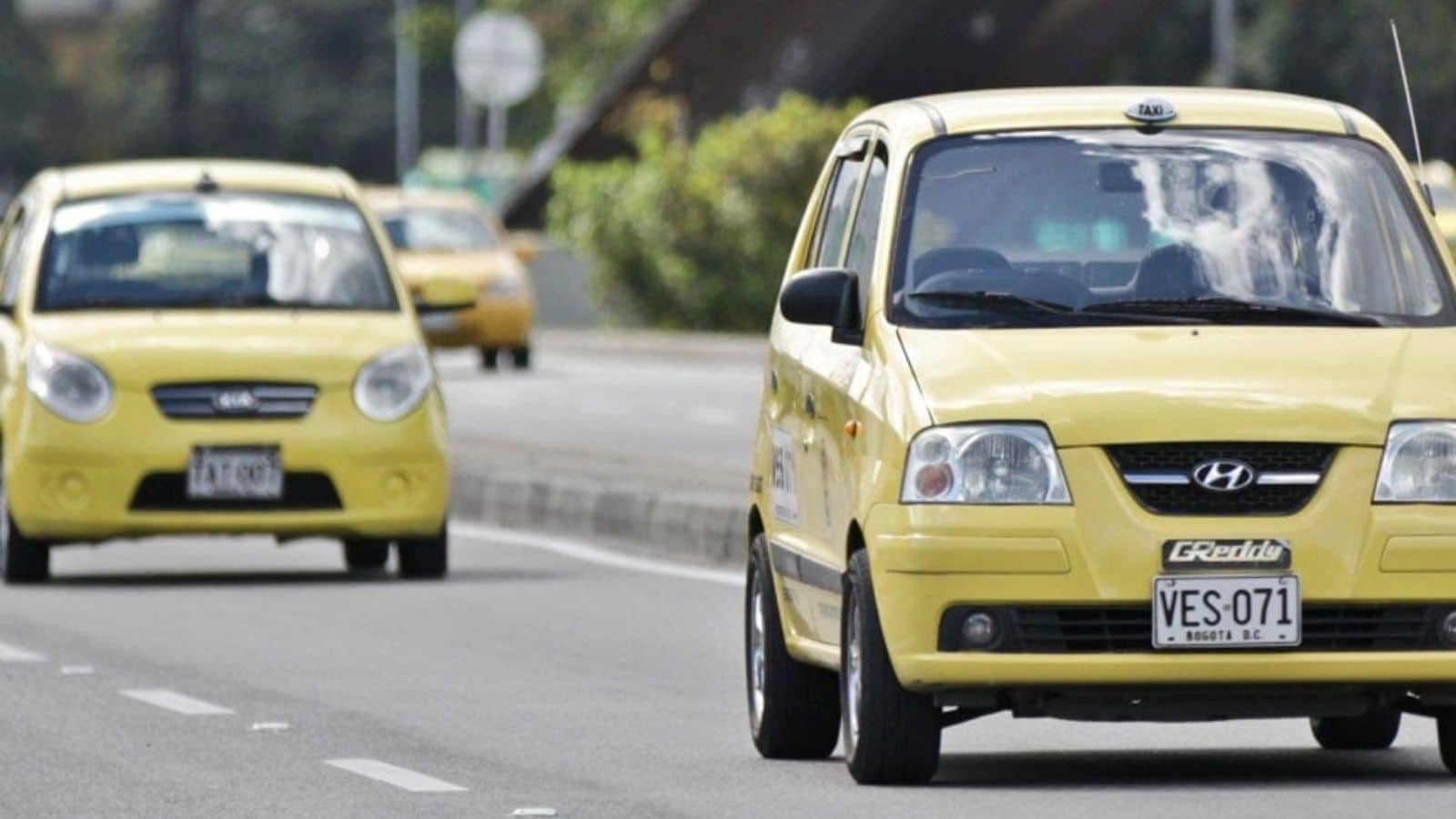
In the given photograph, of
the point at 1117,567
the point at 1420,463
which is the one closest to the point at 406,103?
the point at 1420,463

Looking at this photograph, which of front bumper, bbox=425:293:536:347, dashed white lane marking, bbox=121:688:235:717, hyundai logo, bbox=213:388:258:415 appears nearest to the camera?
dashed white lane marking, bbox=121:688:235:717

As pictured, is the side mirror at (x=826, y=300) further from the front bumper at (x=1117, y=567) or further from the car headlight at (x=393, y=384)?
the car headlight at (x=393, y=384)

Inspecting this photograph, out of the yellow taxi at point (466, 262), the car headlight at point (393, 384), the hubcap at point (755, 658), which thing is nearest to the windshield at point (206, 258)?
the car headlight at point (393, 384)

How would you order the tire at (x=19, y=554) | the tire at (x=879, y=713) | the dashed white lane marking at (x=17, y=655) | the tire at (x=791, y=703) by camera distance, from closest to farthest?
the tire at (x=879, y=713) < the tire at (x=791, y=703) < the dashed white lane marking at (x=17, y=655) < the tire at (x=19, y=554)

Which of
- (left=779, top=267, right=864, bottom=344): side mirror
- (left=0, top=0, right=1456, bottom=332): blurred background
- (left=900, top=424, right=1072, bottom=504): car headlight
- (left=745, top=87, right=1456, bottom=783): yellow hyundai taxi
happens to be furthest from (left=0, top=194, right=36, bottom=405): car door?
(left=0, top=0, right=1456, bottom=332): blurred background

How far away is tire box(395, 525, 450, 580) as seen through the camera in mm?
18250

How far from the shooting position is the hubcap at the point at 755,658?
37.5 feet

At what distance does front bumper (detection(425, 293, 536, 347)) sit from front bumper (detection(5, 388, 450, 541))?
885 inches

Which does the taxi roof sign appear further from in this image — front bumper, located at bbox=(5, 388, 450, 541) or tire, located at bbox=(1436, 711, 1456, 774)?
front bumper, located at bbox=(5, 388, 450, 541)

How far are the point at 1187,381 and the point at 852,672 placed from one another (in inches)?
41.6

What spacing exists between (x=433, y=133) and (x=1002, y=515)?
4426 inches

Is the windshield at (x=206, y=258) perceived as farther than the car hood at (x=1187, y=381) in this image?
Yes

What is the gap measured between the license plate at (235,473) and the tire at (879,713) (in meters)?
7.56

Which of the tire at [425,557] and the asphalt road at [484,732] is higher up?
the asphalt road at [484,732]
